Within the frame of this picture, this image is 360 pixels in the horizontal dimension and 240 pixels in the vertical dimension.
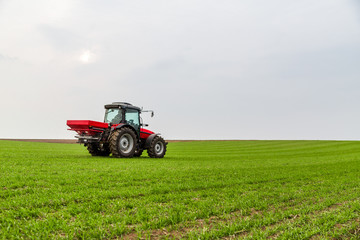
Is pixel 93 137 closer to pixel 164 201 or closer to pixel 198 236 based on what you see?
pixel 164 201

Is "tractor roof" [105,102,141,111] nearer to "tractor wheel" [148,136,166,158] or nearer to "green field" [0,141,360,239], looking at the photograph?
"tractor wheel" [148,136,166,158]

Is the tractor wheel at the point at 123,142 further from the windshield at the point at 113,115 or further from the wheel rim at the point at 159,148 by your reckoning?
the wheel rim at the point at 159,148

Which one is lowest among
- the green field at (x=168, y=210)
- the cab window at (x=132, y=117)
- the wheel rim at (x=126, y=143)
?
the green field at (x=168, y=210)

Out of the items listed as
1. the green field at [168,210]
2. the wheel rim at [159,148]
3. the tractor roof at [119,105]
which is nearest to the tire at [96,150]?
the tractor roof at [119,105]

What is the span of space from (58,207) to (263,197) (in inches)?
148

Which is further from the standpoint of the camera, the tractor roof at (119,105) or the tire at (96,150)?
the tire at (96,150)

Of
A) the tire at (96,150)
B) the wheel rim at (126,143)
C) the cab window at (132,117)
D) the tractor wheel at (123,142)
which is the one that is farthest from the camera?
the tire at (96,150)

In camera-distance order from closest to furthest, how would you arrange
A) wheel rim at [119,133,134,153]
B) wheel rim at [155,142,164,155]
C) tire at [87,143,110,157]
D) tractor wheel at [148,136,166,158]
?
1. wheel rim at [119,133,134,153]
2. tire at [87,143,110,157]
3. tractor wheel at [148,136,166,158]
4. wheel rim at [155,142,164,155]

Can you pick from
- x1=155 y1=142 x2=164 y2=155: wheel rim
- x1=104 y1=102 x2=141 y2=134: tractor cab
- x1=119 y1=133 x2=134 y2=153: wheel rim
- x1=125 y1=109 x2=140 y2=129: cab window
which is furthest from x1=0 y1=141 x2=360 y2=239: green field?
x1=155 y1=142 x2=164 y2=155: wheel rim

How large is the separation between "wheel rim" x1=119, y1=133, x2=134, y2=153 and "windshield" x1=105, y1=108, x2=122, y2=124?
95 centimetres

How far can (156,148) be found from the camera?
50.5 feet

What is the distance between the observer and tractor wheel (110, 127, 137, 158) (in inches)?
500

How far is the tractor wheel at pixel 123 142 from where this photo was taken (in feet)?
41.6

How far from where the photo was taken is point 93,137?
1291 centimetres
